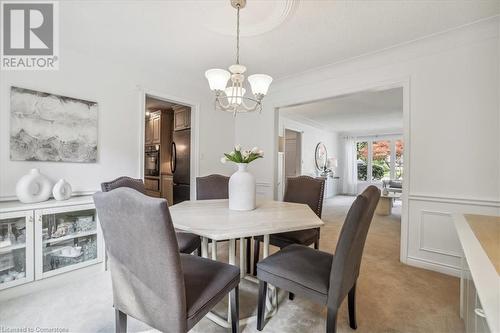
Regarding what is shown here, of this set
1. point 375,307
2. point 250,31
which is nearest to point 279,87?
point 250,31

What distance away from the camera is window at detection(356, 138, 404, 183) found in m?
7.59

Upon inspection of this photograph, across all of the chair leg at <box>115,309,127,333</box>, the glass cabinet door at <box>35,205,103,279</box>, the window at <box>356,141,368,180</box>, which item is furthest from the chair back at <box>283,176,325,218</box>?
the window at <box>356,141,368,180</box>

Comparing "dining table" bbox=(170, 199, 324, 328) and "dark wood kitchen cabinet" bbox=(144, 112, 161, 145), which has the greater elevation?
"dark wood kitchen cabinet" bbox=(144, 112, 161, 145)

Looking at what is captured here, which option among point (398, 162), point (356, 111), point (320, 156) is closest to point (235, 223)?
point (356, 111)

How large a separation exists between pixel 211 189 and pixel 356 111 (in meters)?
4.32

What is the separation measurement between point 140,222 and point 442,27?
297 centimetres

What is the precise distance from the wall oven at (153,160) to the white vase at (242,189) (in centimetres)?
335

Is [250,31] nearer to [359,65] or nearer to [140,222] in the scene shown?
[359,65]

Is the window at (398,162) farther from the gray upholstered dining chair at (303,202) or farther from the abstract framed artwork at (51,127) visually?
the abstract framed artwork at (51,127)

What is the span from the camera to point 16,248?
6.14 feet

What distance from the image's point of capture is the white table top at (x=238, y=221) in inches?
48.3

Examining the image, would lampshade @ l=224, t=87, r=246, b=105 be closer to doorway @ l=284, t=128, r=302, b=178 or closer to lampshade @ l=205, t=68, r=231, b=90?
lampshade @ l=205, t=68, r=231, b=90

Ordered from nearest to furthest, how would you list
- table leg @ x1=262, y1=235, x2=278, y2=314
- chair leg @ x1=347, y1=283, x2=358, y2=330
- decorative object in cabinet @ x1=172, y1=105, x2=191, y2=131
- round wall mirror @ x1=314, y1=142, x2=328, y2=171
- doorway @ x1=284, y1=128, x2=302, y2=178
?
chair leg @ x1=347, y1=283, x2=358, y2=330 < table leg @ x1=262, y1=235, x2=278, y2=314 < decorative object in cabinet @ x1=172, y1=105, x2=191, y2=131 < doorway @ x1=284, y1=128, x2=302, y2=178 < round wall mirror @ x1=314, y1=142, x2=328, y2=171

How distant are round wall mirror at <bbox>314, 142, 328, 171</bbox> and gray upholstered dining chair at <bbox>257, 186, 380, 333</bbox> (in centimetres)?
622
